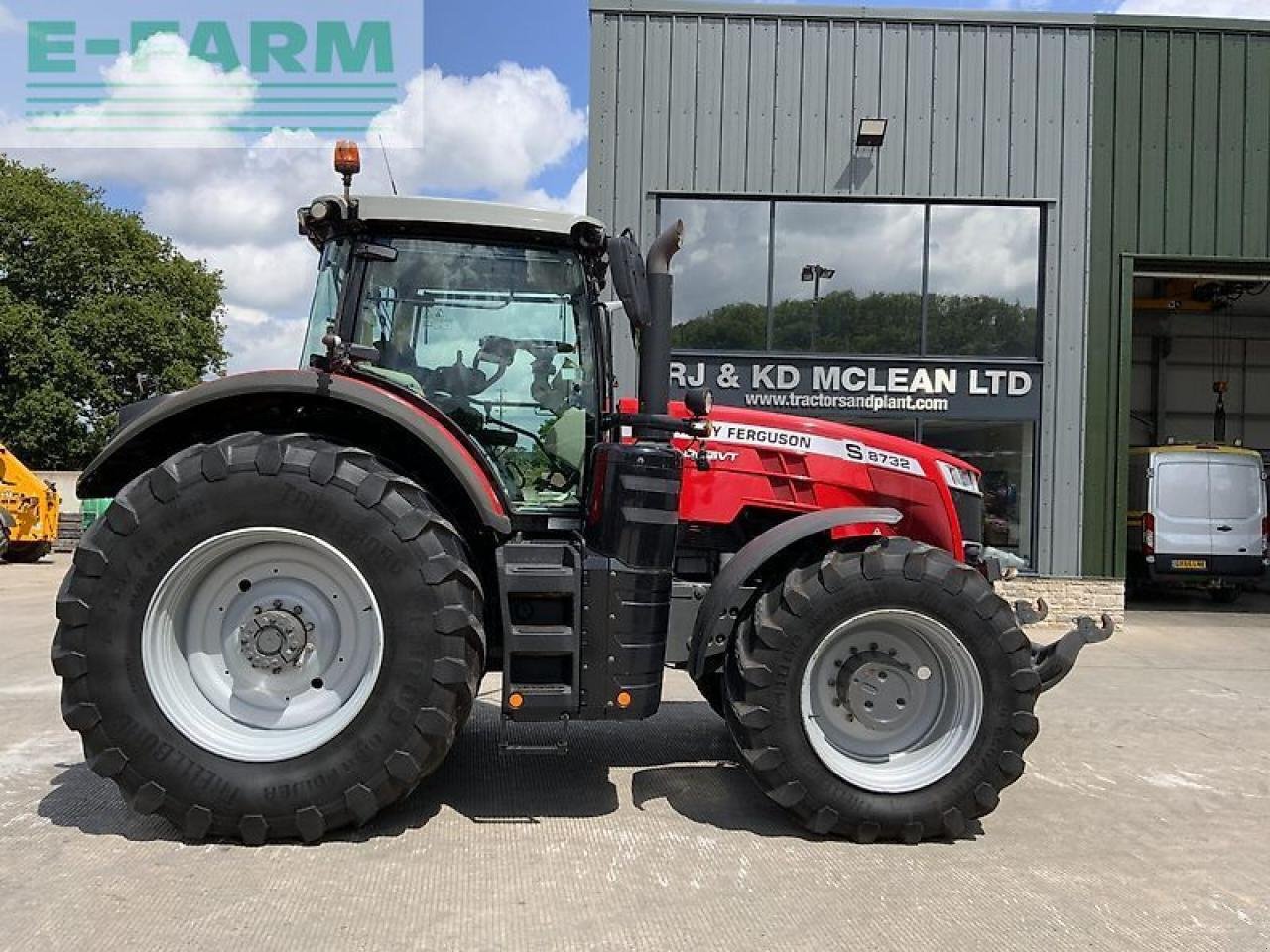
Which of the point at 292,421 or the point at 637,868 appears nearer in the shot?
the point at 637,868

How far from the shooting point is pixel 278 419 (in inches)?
157

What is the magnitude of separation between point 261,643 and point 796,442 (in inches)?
93.2

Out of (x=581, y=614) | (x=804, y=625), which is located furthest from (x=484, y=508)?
(x=804, y=625)

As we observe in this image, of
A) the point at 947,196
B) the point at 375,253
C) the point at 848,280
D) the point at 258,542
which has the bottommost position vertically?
the point at 258,542

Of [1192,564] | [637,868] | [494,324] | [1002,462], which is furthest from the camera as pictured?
[1192,564]

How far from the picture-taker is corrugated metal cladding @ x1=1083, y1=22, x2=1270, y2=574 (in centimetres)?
1091

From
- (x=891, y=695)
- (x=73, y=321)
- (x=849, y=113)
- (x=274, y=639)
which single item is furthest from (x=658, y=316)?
(x=73, y=321)

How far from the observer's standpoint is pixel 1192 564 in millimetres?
13352

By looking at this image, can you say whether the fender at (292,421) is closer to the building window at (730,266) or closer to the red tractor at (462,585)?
the red tractor at (462,585)

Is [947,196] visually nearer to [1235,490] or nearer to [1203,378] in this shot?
[1235,490]

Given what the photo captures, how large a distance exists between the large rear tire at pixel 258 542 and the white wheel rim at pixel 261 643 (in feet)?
0.05

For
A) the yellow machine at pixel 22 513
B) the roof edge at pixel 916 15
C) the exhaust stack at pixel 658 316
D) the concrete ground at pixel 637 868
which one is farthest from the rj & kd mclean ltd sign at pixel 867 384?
the yellow machine at pixel 22 513

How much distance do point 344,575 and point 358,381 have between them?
2.42 ft

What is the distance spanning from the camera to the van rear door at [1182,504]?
13422 millimetres
